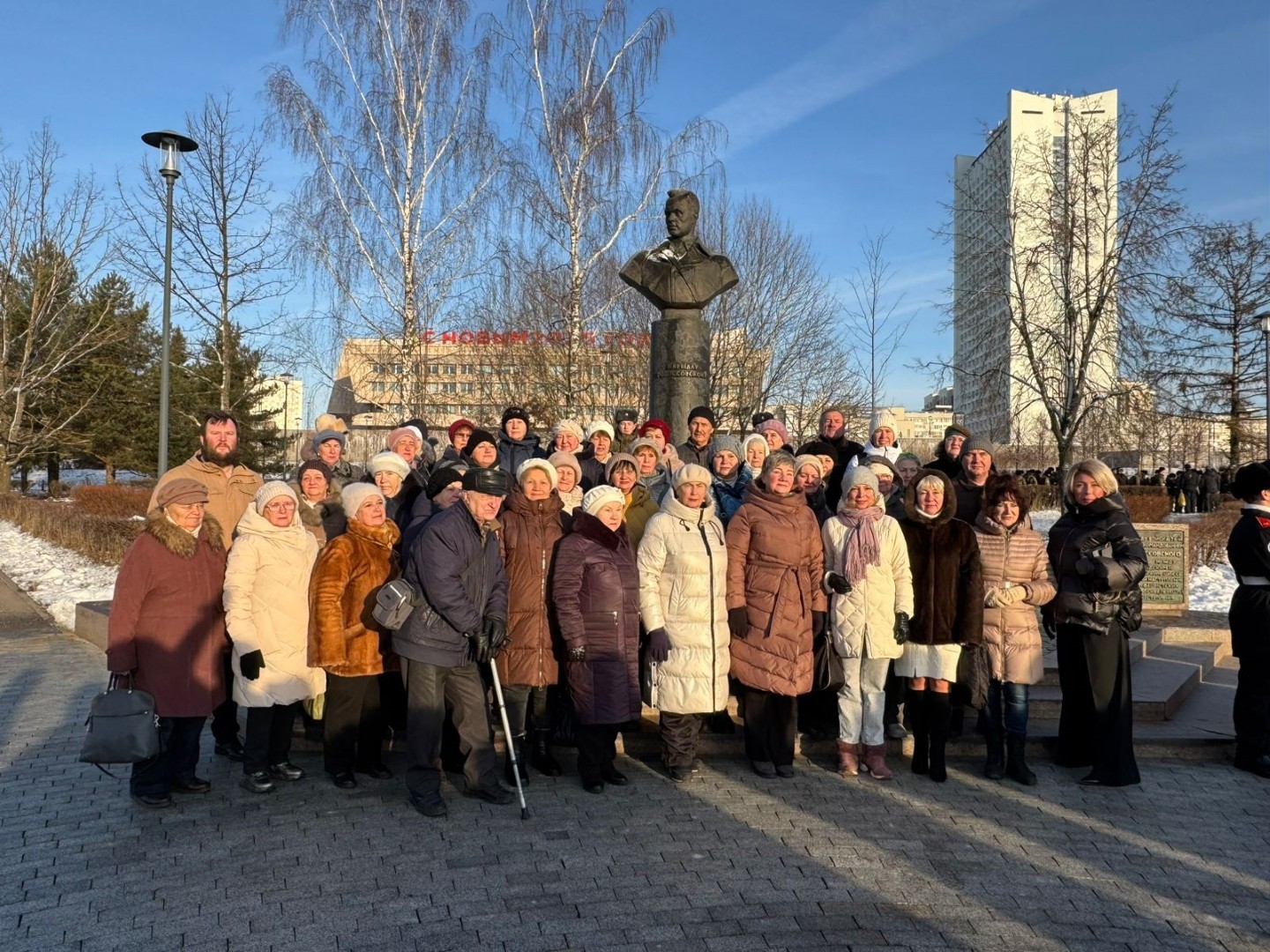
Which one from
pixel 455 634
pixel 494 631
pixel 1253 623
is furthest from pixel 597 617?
pixel 1253 623

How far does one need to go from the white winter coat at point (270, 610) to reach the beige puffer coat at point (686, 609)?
1.86 metres

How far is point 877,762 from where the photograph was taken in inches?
209

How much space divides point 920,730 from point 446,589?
283 cm

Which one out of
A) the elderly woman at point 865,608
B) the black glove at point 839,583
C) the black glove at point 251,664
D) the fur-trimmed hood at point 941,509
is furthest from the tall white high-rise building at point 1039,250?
the black glove at point 251,664

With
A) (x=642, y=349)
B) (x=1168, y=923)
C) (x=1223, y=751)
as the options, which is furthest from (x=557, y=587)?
(x=642, y=349)

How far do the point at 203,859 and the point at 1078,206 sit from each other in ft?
58.8

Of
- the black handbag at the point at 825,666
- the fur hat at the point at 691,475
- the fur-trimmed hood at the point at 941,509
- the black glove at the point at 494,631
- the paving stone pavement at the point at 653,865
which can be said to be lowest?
the paving stone pavement at the point at 653,865

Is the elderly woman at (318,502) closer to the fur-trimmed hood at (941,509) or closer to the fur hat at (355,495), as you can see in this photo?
the fur hat at (355,495)

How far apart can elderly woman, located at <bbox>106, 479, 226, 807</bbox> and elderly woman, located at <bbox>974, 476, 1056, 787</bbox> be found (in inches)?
168

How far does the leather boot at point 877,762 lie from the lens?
5285 mm

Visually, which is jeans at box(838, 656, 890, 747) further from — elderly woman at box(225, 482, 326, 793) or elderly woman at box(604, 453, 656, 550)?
elderly woman at box(225, 482, 326, 793)

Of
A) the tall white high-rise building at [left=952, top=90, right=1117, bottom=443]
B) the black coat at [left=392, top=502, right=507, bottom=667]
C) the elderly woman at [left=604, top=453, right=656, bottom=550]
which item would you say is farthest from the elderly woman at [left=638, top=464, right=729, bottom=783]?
the tall white high-rise building at [left=952, top=90, right=1117, bottom=443]

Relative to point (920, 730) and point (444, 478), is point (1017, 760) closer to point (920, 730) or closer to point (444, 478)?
point (920, 730)

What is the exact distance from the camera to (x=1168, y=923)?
3.58 m
